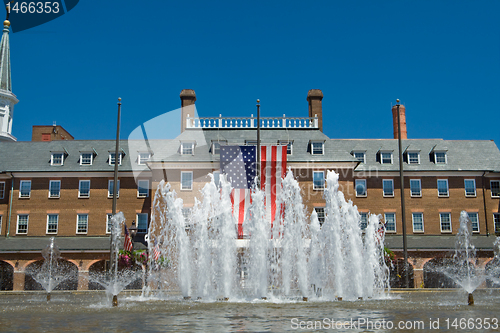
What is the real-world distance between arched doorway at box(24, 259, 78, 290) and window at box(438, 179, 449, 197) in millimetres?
30167

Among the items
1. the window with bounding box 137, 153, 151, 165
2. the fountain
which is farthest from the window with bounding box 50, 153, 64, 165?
the fountain

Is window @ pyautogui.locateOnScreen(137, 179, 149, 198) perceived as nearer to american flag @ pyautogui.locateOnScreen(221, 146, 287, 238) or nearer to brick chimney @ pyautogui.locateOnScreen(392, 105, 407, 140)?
american flag @ pyautogui.locateOnScreen(221, 146, 287, 238)

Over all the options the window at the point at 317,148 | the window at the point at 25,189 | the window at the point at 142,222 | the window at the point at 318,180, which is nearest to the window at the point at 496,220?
the window at the point at 318,180

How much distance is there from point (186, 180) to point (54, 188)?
38.5 feet

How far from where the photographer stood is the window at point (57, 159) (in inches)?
1660

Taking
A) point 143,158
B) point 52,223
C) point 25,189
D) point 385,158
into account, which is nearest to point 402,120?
point 385,158

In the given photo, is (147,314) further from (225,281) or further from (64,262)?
(64,262)

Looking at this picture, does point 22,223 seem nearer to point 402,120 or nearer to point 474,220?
point 402,120

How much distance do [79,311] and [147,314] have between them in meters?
3.00

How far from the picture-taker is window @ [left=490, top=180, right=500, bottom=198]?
40.6 metres

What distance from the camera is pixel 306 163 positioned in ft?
130

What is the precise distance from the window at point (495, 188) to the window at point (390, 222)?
8.71 metres

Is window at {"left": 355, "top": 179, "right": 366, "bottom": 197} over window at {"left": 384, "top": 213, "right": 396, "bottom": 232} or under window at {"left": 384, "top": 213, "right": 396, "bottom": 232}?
over

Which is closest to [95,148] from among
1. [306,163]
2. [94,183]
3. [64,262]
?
[94,183]
